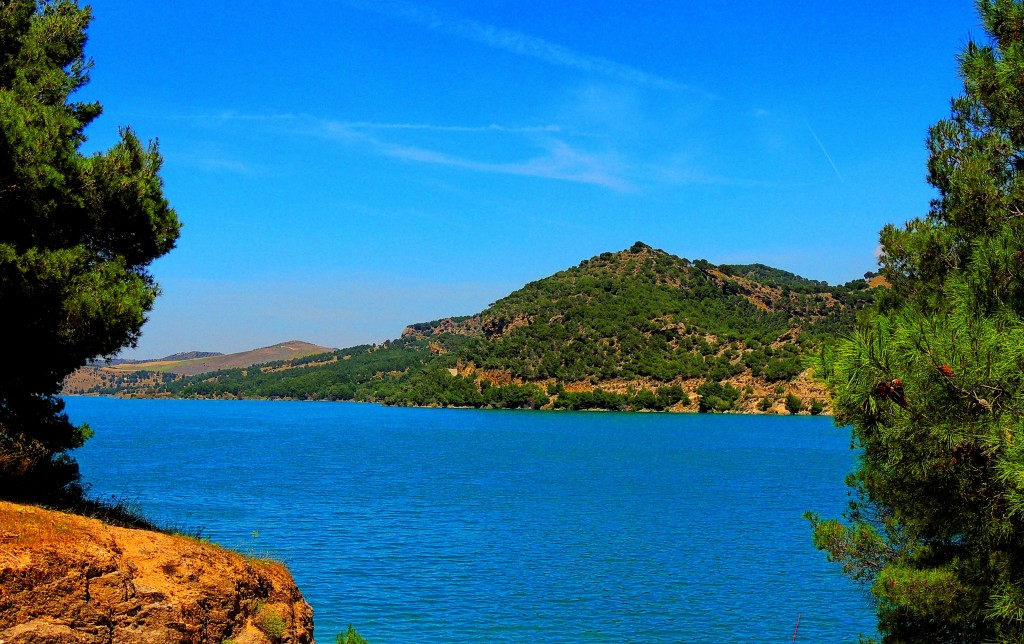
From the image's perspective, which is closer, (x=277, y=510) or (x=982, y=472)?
(x=982, y=472)

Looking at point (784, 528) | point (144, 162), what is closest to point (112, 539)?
point (144, 162)

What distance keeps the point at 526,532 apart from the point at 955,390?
3105cm

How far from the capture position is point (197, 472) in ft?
199

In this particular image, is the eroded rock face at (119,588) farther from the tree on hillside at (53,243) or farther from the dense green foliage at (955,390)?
the dense green foliage at (955,390)

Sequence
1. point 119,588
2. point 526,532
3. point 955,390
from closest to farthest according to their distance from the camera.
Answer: point 955,390
point 119,588
point 526,532

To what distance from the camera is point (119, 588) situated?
38.3 feet

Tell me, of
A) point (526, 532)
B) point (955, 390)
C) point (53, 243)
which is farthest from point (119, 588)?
point (526, 532)

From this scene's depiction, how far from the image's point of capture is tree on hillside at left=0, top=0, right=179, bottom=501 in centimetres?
1373

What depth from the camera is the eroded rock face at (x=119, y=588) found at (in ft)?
35.7

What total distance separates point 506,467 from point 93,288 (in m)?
56.6

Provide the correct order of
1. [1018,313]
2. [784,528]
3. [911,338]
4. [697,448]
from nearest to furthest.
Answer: [911,338] → [1018,313] → [784,528] → [697,448]

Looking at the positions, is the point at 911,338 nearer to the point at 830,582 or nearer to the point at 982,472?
the point at 982,472

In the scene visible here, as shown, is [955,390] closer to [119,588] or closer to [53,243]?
[119,588]

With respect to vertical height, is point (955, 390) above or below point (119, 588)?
above
